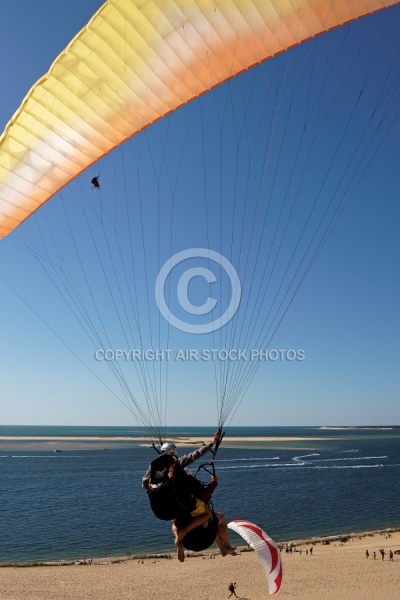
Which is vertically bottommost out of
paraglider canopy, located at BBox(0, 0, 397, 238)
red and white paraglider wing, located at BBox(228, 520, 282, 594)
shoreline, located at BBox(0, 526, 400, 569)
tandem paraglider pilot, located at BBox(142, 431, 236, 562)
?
shoreline, located at BBox(0, 526, 400, 569)

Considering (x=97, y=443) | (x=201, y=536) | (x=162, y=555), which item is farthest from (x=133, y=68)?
(x=97, y=443)

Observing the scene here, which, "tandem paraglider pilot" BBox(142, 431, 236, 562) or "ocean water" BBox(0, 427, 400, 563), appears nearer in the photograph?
"tandem paraglider pilot" BBox(142, 431, 236, 562)

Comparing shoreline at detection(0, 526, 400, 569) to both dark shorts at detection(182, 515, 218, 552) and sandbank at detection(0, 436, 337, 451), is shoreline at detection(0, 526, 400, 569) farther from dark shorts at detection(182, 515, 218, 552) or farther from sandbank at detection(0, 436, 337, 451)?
sandbank at detection(0, 436, 337, 451)

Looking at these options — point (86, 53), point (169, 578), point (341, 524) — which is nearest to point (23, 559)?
point (169, 578)

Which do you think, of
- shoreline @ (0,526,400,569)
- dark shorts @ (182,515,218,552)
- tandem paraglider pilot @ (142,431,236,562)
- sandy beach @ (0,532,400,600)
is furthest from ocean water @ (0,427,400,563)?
tandem paraglider pilot @ (142,431,236,562)

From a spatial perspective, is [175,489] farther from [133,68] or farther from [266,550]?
[133,68]

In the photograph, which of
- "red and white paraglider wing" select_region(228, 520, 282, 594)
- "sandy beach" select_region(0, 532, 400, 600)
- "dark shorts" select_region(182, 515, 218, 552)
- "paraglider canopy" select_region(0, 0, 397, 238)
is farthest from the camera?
"sandy beach" select_region(0, 532, 400, 600)

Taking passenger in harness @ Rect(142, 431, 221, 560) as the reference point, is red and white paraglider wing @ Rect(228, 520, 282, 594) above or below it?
below
